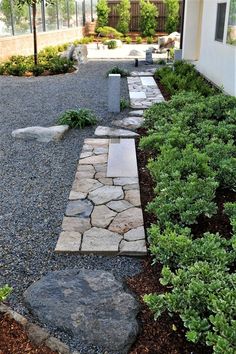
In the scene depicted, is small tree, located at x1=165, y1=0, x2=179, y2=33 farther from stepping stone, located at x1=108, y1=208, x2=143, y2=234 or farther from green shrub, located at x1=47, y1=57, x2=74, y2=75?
stepping stone, located at x1=108, y1=208, x2=143, y2=234

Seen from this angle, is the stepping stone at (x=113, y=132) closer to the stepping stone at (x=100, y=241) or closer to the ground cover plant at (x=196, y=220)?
the ground cover plant at (x=196, y=220)

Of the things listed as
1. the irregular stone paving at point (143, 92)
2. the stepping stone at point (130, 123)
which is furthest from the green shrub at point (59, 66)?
the stepping stone at point (130, 123)

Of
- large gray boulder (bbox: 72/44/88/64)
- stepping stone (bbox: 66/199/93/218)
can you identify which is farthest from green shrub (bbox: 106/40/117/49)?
stepping stone (bbox: 66/199/93/218)

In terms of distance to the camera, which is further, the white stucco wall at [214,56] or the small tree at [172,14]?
the small tree at [172,14]

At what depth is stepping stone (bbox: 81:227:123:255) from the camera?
9.30 ft

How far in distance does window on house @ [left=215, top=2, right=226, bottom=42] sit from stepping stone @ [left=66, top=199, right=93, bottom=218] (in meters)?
6.13

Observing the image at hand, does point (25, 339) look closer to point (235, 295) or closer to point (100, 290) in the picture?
point (100, 290)

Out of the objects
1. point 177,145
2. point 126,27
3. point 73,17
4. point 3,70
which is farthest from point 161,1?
point 177,145

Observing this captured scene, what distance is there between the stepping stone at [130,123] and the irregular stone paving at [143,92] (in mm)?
1074

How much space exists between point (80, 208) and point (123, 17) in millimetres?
21604

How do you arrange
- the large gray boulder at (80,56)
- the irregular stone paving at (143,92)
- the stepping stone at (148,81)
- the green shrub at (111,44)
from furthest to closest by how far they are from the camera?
the green shrub at (111,44) → the large gray boulder at (80,56) → the stepping stone at (148,81) → the irregular stone paving at (143,92)

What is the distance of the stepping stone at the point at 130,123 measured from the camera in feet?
19.4

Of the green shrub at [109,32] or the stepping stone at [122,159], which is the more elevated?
the green shrub at [109,32]

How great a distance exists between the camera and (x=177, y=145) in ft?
14.1
